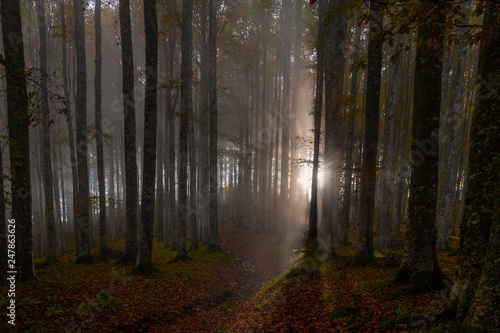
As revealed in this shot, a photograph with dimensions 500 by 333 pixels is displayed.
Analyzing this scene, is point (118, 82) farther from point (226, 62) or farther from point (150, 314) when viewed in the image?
point (150, 314)

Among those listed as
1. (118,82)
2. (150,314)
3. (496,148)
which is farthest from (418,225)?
(118,82)

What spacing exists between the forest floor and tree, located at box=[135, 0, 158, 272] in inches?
42.6

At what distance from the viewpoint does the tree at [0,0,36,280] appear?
7102 millimetres

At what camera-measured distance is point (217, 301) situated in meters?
10.0

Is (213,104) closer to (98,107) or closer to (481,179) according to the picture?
(98,107)

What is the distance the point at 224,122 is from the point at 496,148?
92.4 feet

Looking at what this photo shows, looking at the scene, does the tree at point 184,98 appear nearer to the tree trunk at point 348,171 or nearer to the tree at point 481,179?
the tree trunk at point 348,171

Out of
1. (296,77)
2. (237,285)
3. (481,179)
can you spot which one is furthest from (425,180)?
(296,77)

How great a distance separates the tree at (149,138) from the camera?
9930 mm

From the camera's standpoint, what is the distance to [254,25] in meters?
22.2

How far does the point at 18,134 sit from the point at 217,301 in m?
8.37

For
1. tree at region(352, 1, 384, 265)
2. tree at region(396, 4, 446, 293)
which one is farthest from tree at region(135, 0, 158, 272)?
tree at region(396, 4, 446, 293)

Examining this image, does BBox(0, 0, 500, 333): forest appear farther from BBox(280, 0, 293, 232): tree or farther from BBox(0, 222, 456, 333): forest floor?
BBox(280, 0, 293, 232): tree

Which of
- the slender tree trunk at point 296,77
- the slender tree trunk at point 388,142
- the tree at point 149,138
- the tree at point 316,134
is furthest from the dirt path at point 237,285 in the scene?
the slender tree trunk at point 296,77
